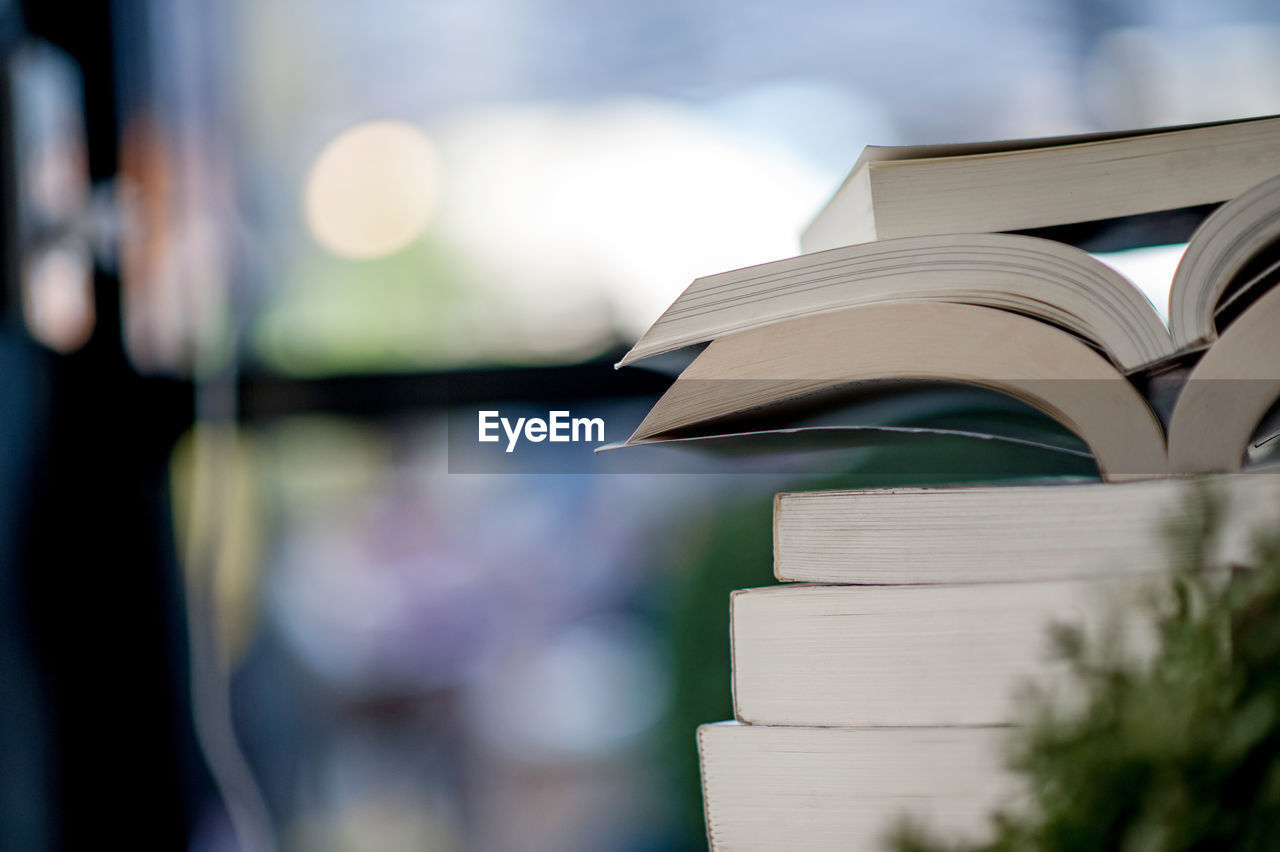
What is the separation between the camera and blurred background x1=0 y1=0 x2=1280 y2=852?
23.8 inches

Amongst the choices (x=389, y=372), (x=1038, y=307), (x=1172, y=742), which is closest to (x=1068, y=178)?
(x=1038, y=307)

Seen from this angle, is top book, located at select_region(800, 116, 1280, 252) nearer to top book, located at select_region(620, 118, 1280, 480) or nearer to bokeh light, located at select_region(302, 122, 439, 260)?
top book, located at select_region(620, 118, 1280, 480)

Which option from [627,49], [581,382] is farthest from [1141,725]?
[627,49]

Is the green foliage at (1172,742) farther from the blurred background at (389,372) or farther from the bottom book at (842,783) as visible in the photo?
the blurred background at (389,372)

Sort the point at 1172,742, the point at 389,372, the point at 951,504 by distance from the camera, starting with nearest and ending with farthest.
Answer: the point at 1172,742 → the point at 951,504 → the point at 389,372

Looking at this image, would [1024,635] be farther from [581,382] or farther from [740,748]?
[581,382]

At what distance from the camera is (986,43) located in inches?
23.5

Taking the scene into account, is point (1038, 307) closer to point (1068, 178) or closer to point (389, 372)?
point (1068, 178)

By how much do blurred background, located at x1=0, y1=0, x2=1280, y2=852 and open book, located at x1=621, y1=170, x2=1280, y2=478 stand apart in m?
0.25

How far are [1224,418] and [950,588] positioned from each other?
13 centimetres

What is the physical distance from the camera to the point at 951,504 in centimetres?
34

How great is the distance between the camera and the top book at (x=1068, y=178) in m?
0.38

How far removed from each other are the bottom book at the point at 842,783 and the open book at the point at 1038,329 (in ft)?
0.45

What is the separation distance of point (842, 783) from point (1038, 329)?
0.67 feet
